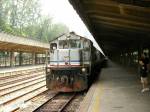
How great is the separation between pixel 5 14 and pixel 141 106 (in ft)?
279

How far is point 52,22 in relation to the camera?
401 feet

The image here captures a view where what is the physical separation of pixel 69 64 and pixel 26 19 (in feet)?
284

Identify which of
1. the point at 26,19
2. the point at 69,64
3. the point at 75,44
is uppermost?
the point at 26,19

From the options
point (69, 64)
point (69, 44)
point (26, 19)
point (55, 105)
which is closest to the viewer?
point (55, 105)

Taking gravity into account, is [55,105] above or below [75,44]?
below

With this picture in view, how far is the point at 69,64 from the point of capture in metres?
19.6

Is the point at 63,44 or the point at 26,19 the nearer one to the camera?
the point at 63,44

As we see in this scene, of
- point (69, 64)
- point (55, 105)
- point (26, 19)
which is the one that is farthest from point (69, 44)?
point (26, 19)

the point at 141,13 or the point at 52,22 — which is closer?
the point at 141,13

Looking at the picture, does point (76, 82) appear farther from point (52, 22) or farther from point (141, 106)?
point (52, 22)

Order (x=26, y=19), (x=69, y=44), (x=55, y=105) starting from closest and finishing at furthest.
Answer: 1. (x=55, y=105)
2. (x=69, y=44)
3. (x=26, y=19)

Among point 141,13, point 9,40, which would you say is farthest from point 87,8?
point 9,40

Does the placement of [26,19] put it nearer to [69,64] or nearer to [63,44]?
[63,44]

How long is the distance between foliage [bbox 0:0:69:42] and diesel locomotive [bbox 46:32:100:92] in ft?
211
